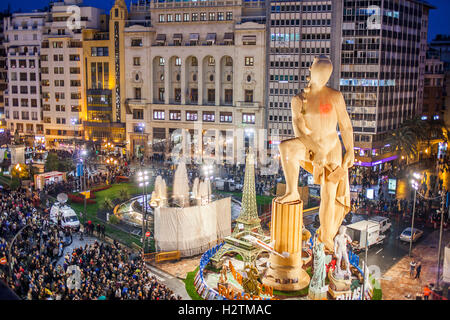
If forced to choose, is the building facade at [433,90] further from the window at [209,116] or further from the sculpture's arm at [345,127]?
the sculpture's arm at [345,127]

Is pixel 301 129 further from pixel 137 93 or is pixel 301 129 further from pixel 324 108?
pixel 137 93

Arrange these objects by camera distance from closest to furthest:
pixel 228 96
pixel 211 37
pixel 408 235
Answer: pixel 408 235
pixel 211 37
pixel 228 96

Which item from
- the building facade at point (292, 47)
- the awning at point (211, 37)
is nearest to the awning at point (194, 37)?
the awning at point (211, 37)

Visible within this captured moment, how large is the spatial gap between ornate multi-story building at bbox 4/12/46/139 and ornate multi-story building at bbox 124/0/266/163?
69.9 ft

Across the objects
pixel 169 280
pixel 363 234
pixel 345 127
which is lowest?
pixel 169 280

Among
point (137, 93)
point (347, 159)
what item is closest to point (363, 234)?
point (347, 159)

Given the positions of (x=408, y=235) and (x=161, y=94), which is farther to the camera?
(x=161, y=94)

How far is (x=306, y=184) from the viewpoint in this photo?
5416 cm

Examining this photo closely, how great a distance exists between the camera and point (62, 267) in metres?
31.4

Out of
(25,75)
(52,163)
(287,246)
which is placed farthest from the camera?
(25,75)

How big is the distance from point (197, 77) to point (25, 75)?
118ft

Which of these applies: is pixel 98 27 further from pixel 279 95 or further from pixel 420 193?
pixel 420 193

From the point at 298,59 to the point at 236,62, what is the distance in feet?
34.8

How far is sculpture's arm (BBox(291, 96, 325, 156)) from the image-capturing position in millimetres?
24812
